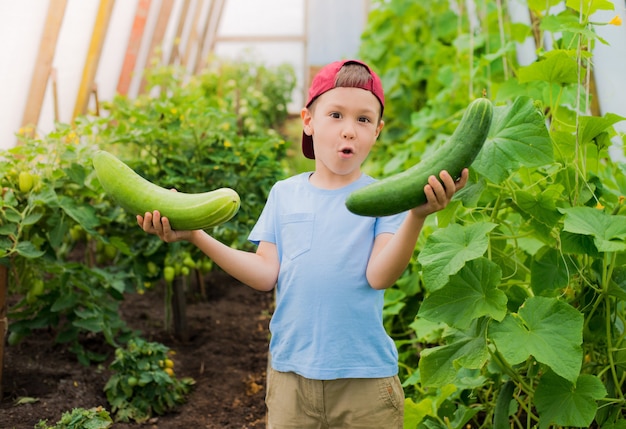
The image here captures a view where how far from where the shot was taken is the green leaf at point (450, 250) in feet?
6.03

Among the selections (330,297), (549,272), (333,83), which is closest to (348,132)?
(333,83)

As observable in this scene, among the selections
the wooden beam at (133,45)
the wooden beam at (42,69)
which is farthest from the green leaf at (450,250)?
the wooden beam at (133,45)

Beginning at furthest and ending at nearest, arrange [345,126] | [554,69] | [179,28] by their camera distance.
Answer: [179,28], [554,69], [345,126]

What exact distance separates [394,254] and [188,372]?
230cm

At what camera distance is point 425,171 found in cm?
153

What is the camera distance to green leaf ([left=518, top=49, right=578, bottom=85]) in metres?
2.24

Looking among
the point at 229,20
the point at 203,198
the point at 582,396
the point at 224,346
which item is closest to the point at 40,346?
the point at 224,346

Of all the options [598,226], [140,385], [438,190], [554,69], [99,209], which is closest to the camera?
[438,190]

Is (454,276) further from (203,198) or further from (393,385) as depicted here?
(203,198)

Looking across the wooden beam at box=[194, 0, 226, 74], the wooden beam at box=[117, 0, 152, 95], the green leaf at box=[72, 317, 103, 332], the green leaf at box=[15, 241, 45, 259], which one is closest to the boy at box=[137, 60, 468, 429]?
the green leaf at box=[15, 241, 45, 259]

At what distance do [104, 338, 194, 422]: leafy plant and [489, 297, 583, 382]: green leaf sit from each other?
1707 millimetres

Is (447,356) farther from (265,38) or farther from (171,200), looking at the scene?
(265,38)

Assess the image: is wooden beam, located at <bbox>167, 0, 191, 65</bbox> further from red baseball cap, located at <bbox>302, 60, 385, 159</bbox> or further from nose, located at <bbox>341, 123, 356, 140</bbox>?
nose, located at <bbox>341, 123, 356, 140</bbox>

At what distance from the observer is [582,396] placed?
1.92 metres
